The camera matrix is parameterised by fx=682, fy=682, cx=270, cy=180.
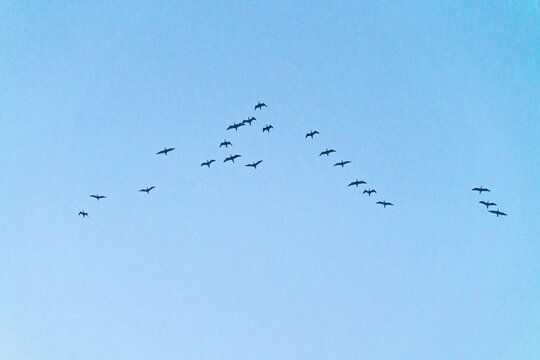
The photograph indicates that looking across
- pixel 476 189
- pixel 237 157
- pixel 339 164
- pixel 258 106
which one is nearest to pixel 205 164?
pixel 237 157

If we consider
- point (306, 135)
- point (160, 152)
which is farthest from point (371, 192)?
point (160, 152)

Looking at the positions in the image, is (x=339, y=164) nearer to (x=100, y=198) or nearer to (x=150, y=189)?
(x=150, y=189)

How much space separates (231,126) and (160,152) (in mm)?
17020

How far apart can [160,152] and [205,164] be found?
10.7 metres

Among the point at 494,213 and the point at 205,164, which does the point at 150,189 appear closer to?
the point at 205,164

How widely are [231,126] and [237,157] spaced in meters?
7.07

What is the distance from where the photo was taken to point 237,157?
486 feet

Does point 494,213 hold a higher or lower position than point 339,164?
lower

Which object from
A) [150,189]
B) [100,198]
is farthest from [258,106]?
[100,198]

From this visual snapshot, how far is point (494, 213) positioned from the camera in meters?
144

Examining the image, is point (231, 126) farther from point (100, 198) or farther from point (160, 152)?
point (100, 198)

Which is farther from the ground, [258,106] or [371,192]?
[258,106]

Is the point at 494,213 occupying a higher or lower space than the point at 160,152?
lower

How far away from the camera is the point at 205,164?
146875mm
